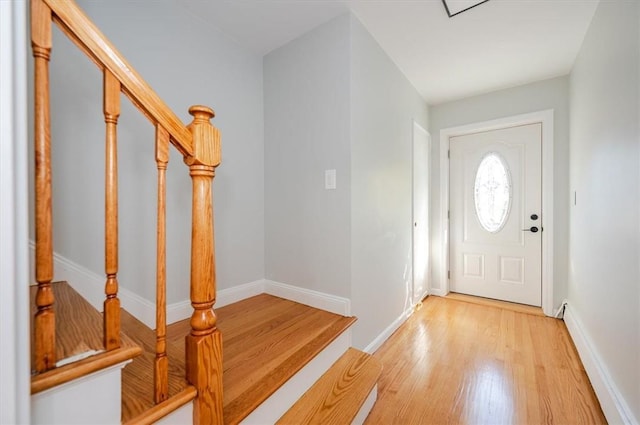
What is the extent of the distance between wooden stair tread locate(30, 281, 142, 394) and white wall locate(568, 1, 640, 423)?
6.51ft

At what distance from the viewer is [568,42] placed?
2.10 metres

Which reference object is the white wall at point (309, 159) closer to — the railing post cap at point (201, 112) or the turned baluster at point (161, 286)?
the railing post cap at point (201, 112)

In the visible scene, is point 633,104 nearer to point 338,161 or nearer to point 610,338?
point 610,338

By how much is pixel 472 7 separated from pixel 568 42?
105cm

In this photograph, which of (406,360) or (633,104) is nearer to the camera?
(633,104)

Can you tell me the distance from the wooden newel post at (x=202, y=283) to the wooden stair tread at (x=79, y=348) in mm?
177

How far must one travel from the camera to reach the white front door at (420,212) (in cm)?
283

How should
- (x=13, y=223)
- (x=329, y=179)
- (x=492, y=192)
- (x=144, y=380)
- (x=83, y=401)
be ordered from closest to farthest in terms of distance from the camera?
(x=13, y=223)
(x=83, y=401)
(x=144, y=380)
(x=329, y=179)
(x=492, y=192)

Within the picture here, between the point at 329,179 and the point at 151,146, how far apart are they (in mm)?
1100

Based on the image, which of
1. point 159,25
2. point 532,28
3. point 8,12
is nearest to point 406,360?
point 8,12

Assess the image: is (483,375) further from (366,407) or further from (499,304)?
(499,304)

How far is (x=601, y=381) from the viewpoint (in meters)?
1.48

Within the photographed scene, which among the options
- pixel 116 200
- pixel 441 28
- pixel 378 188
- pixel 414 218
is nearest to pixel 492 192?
pixel 414 218

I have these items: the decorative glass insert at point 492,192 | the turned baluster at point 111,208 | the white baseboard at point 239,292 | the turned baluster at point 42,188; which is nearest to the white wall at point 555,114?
the decorative glass insert at point 492,192
